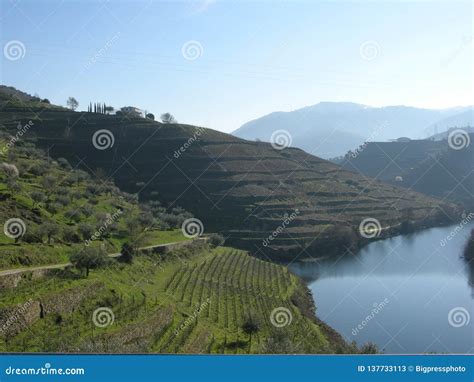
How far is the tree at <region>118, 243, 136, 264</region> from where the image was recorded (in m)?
15.4

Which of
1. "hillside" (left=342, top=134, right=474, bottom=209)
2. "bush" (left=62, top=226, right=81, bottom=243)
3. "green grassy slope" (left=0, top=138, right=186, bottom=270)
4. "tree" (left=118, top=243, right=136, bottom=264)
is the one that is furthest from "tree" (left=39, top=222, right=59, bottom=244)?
"hillside" (left=342, top=134, right=474, bottom=209)

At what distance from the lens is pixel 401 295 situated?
19875 mm

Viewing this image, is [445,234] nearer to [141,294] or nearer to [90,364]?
[141,294]

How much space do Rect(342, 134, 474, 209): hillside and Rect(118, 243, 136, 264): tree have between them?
70.1 ft

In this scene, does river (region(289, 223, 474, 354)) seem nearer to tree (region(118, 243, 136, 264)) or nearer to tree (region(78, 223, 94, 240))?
tree (region(118, 243, 136, 264))

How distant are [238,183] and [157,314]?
97.4ft

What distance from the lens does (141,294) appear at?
40.3 ft

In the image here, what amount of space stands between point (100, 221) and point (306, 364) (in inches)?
647

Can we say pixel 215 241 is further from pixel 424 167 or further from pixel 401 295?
pixel 424 167

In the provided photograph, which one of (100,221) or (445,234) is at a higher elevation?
(100,221)

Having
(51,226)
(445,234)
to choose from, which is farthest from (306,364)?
(445,234)

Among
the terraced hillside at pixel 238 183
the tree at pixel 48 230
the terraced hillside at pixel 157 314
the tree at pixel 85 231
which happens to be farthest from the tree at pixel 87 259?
the terraced hillside at pixel 238 183

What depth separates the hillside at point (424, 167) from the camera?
49.8m

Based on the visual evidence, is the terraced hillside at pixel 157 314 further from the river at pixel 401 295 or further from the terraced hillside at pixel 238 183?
the terraced hillside at pixel 238 183
